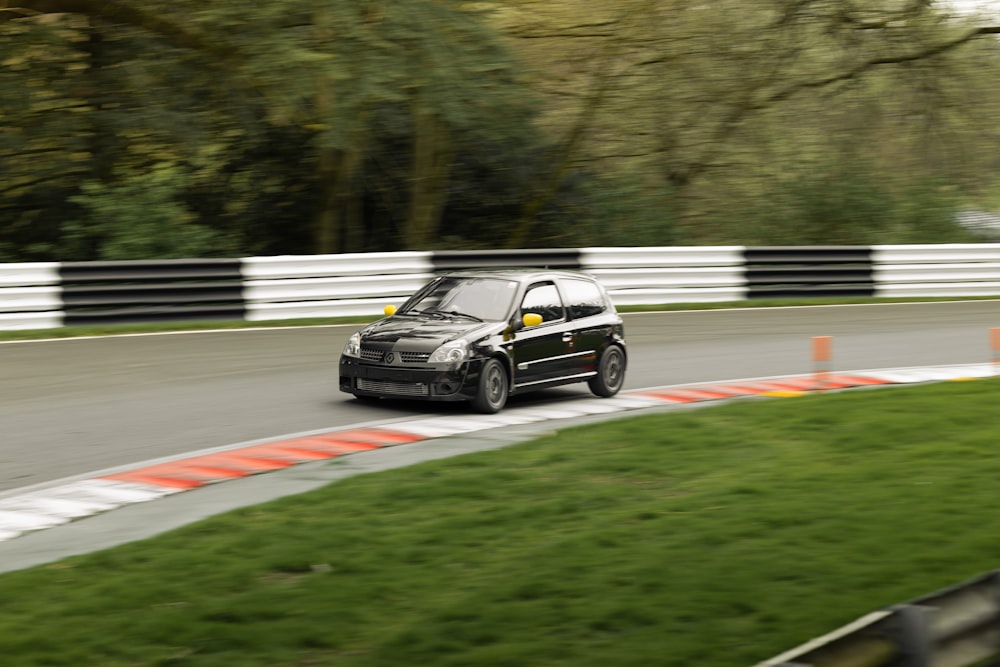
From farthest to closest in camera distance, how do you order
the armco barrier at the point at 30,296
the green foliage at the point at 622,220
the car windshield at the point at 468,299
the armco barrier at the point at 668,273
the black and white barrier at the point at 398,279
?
1. the green foliage at the point at 622,220
2. the armco barrier at the point at 668,273
3. the black and white barrier at the point at 398,279
4. the armco barrier at the point at 30,296
5. the car windshield at the point at 468,299

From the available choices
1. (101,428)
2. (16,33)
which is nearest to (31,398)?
(101,428)

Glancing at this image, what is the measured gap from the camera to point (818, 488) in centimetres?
904

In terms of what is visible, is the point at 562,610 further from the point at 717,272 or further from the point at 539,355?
the point at 717,272

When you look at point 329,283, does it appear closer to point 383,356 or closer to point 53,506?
point 383,356

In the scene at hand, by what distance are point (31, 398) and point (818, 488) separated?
815 cm

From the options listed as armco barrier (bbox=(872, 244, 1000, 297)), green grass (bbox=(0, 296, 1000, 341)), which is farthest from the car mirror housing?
armco barrier (bbox=(872, 244, 1000, 297))

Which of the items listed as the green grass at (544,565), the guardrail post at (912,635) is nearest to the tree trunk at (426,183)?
the green grass at (544,565)

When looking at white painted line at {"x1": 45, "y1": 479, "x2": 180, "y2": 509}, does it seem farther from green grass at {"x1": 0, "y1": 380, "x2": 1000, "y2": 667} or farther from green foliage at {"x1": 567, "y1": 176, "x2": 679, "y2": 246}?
green foliage at {"x1": 567, "y1": 176, "x2": 679, "y2": 246}

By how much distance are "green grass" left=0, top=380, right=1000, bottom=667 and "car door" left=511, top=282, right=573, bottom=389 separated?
9.82 feet

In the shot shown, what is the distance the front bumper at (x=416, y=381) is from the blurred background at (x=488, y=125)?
846 centimetres

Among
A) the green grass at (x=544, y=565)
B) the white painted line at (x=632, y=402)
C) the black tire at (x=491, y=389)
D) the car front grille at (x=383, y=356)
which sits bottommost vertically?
the white painted line at (x=632, y=402)

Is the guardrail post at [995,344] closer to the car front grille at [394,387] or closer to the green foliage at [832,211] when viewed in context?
the car front grille at [394,387]

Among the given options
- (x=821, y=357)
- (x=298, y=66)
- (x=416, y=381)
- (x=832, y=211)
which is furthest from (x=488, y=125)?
(x=416, y=381)

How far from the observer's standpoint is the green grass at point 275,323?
1881cm
